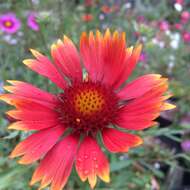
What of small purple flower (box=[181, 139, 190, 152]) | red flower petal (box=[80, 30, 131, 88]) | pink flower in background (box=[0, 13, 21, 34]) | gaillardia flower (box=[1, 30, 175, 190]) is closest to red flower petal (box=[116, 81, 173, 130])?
gaillardia flower (box=[1, 30, 175, 190])

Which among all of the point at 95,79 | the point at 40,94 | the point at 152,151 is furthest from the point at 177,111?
the point at 40,94

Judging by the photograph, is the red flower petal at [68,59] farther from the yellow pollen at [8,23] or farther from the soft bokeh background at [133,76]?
the yellow pollen at [8,23]

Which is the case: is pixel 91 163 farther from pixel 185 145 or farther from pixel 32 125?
pixel 185 145

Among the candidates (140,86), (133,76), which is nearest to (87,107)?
(140,86)

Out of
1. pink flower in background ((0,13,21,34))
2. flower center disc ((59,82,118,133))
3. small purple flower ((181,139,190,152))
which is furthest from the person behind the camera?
pink flower in background ((0,13,21,34))

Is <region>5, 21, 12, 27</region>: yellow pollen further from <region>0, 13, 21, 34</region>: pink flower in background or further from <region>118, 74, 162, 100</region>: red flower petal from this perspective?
<region>118, 74, 162, 100</region>: red flower petal

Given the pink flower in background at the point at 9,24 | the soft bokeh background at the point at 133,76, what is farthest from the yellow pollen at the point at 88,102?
the pink flower in background at the point at 9,24

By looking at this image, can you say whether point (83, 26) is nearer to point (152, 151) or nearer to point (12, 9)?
point (12, 9)
